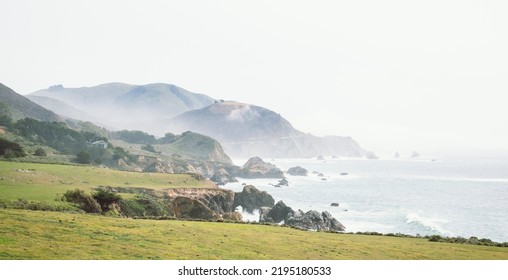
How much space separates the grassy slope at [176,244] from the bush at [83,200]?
12473mm

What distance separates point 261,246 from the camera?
91.5 feet

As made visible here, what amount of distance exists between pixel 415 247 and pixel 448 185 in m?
113

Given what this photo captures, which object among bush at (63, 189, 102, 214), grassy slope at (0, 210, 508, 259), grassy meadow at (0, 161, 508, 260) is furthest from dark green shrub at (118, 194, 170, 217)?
grassy slope at (0, 210, 508, 259)

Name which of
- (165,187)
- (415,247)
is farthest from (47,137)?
(415,247)

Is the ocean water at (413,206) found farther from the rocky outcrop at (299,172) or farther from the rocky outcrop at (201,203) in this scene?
the rocky outcrop at (299,172)

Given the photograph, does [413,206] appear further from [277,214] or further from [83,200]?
[83,200]

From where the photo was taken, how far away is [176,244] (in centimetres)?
2638

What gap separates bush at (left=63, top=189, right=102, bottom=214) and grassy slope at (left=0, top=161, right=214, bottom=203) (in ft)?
4.36

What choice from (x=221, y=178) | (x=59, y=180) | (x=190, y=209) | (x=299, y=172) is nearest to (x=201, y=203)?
(x=190, y=209)

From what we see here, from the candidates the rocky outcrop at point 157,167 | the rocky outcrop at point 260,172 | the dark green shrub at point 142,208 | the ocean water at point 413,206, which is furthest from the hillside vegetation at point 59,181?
the rocky outcrop at point 260,172

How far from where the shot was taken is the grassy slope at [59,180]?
152 ft

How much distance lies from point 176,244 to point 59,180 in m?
41.5

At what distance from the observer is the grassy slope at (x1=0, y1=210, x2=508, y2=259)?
22641 mm

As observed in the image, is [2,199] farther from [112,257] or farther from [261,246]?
[261,246]
